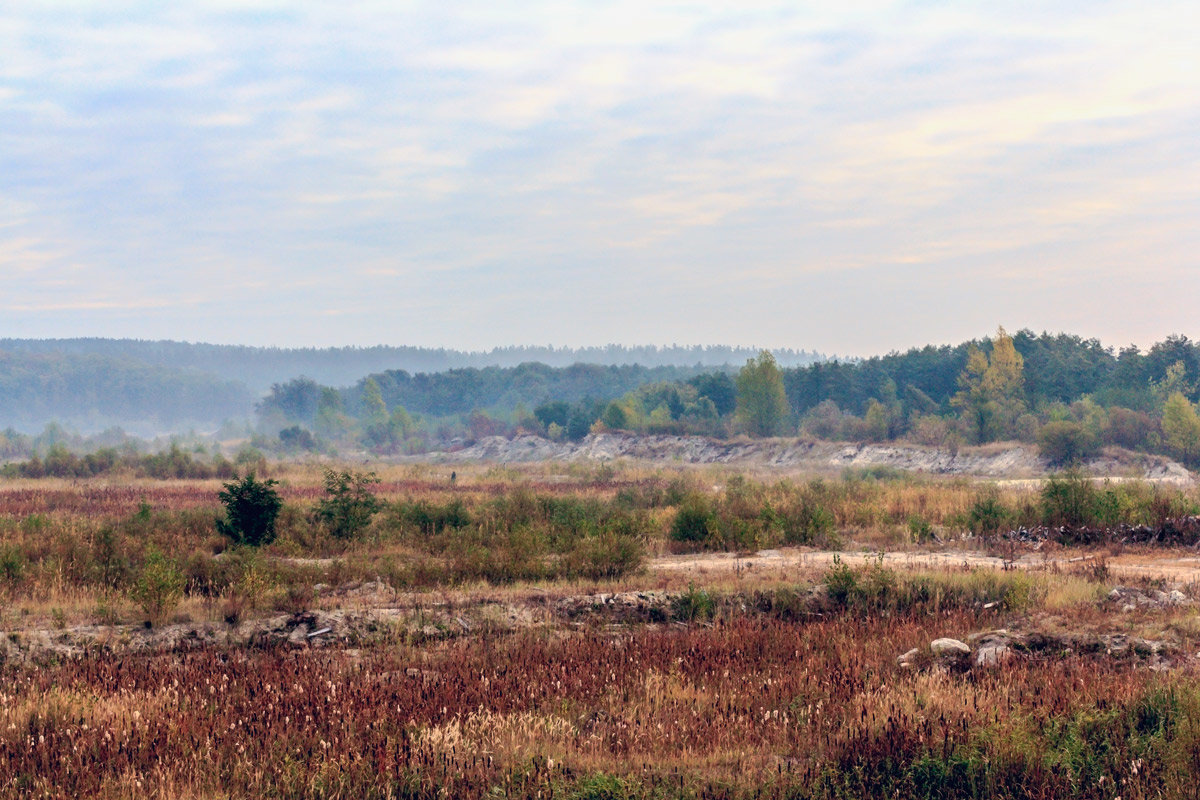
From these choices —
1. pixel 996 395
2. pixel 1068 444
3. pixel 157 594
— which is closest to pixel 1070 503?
pixel 157 594

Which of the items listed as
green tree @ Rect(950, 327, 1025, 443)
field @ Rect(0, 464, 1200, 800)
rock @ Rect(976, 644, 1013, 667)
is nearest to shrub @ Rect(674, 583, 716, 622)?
field @ Rect(0, 464, 1200, 800)

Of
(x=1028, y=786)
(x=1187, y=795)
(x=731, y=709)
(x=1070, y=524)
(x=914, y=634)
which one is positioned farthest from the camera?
(x=1070, y=524)

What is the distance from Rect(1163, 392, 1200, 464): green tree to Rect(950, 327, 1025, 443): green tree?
12.0 metres

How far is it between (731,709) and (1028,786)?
2.34 m

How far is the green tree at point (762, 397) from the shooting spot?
82.9 metres

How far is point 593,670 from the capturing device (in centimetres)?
884

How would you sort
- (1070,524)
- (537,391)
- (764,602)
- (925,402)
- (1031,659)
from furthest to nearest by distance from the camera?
(537,391)
(925,402)
(1070,524)
(764,602)
(1031,659)

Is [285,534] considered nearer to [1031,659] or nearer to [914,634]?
[914,634]

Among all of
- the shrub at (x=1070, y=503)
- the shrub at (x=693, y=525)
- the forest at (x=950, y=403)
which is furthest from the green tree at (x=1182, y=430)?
the shrub at (x=693, y=525)

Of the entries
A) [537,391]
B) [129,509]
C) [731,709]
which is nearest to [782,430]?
[129,509]

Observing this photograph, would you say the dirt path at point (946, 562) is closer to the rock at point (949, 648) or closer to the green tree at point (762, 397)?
the rock at point (949, 648)

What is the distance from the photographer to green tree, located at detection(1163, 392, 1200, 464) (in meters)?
52.2

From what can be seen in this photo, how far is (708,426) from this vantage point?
89.0 m

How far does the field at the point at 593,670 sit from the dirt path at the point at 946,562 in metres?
0.14
